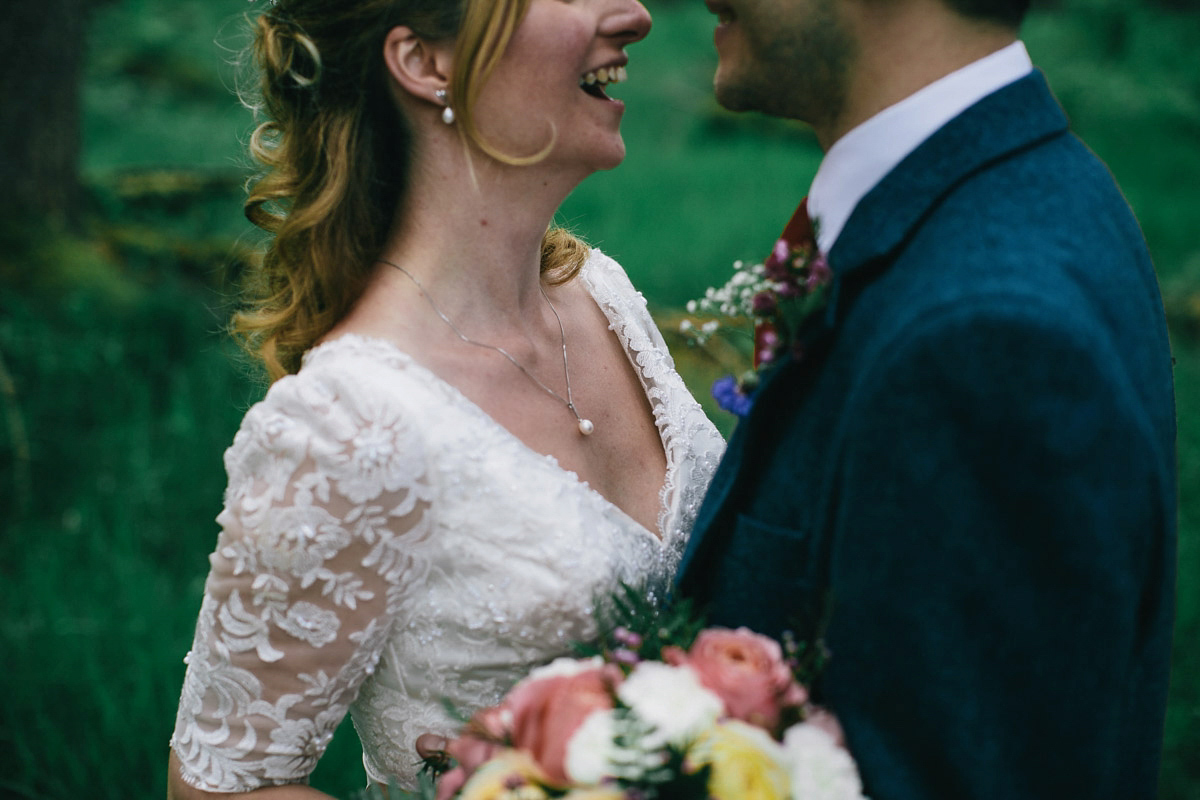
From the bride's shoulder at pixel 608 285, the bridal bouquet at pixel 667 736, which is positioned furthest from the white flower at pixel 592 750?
the bride's shoulder at pixel 608 285

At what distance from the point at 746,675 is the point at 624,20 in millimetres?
1407

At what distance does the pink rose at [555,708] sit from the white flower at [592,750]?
0.01 m

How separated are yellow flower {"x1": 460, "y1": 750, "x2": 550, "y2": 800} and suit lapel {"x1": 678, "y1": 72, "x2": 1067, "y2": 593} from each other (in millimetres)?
669

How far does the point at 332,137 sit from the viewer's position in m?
2.21

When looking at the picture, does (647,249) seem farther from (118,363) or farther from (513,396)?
(513,396)

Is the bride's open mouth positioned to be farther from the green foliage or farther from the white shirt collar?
the green foliage

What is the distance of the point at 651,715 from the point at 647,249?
6454 millimetres

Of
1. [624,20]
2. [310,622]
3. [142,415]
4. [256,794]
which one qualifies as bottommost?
[142,415]

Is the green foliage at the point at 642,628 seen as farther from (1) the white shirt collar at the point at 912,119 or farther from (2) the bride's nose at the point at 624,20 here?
(2) the bride's nose at the point at 624,20

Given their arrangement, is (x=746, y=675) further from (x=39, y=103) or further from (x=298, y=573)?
(x=39, y=103)

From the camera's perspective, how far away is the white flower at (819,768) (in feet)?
4.11

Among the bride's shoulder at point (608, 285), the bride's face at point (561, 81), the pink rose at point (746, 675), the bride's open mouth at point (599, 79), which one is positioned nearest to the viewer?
the pink rose at point (746, 675)

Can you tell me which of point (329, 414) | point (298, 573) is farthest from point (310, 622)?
point (329, 414)

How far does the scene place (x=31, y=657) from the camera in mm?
3529
